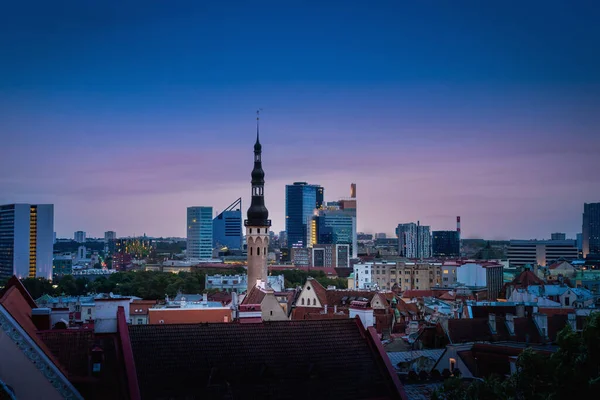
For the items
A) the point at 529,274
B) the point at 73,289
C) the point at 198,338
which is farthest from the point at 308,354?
the point at 73,289

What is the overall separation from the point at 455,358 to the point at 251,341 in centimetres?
1833

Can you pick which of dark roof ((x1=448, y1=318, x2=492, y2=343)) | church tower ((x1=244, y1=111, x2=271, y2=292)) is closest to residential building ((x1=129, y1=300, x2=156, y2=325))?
church tower ((x1=244, y1=111, x2=271, y2=292))

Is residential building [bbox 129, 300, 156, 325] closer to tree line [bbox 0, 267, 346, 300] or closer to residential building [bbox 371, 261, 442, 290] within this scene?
tree line [bbox 0, 267, 346, 300]

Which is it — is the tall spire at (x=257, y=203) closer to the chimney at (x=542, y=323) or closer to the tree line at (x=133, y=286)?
the tree line at (x=133, y=286)

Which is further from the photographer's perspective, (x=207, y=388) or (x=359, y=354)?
(x=359, y=354)

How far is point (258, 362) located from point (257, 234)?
76052 millimetres

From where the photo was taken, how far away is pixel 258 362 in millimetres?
29250

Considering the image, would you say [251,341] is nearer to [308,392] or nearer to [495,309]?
[308,392]

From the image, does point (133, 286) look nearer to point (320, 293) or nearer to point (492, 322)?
point (320, 293)

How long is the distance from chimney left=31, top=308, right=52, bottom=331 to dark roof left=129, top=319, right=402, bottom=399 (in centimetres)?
347

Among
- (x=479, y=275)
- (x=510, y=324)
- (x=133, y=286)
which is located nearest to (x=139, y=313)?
(x=510, y=324)

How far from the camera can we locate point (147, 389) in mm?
27094

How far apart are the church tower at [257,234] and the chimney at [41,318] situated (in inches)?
2794

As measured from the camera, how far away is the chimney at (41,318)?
30.4 metres
